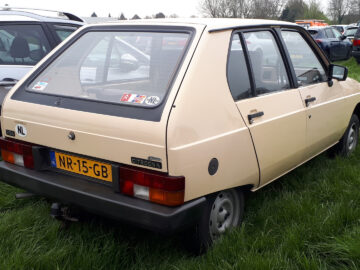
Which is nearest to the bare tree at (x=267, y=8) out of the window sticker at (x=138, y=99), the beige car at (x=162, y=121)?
the beige car at (x=162, y=121)

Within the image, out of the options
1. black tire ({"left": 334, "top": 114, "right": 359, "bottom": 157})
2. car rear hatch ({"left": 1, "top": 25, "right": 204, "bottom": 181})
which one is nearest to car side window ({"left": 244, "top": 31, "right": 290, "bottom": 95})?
car rear hatch ({"left": 1, "top": 25, "right": 204, "bottom": 181})

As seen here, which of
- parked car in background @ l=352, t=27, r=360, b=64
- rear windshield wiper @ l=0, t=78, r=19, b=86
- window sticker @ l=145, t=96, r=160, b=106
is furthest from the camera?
parked car in background @ l=352, t=27, r=360, b=64

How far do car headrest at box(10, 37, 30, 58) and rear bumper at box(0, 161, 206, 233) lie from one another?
8.57 ft

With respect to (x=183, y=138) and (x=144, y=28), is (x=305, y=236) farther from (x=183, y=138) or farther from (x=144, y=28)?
(x=144, y=28)

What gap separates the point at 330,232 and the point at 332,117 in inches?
61.9

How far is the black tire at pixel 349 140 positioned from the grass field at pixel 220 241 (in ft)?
4.05

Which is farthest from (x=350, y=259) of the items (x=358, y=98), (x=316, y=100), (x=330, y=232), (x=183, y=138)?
(x=358, y=98)

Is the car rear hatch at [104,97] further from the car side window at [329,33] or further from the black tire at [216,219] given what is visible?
the car side window at [329,33]

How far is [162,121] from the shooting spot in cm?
244

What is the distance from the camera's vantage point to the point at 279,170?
352 centimetres

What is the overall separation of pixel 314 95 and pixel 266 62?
2.29ft

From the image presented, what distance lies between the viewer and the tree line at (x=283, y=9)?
1929 inches

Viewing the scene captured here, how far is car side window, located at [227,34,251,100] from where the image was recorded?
9.64 ft

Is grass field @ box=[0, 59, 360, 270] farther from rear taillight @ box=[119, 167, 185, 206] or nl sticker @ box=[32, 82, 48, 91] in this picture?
nl sticker @ box=[32, 82, 48, 91]
